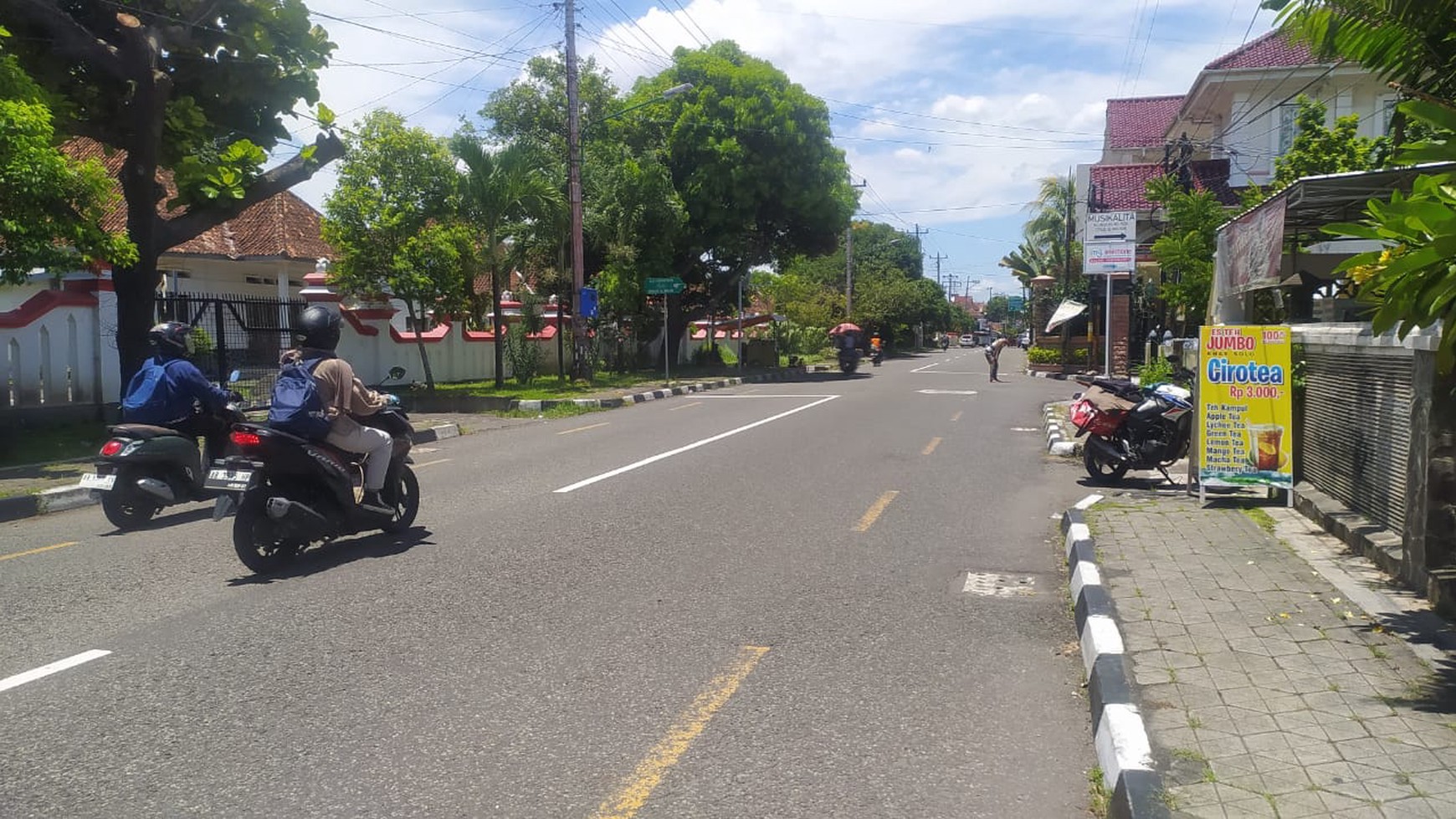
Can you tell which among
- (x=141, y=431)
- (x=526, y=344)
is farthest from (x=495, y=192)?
(x=141, y=431)

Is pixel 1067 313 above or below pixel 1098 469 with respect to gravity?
above

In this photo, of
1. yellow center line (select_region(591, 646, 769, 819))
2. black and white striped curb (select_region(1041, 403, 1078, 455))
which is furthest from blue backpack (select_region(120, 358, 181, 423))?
black and white striped curb (select_region(1041, 403, 1078, 455))

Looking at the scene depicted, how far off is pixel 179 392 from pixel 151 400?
227 millimetres

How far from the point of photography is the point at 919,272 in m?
97.1

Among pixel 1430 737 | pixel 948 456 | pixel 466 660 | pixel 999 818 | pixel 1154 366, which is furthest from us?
pixel 1154 366

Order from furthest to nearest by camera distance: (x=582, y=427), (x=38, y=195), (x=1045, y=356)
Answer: (x=1045, y=356) < (x=582, y=427) < (x=38, y=195)

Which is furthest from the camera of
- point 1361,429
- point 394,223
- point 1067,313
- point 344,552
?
point 1067,313

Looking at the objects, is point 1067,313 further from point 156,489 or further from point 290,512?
point 290,512

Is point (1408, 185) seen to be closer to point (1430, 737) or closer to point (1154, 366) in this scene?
point (1430, 737)

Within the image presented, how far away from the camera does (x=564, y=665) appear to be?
5.21 meters

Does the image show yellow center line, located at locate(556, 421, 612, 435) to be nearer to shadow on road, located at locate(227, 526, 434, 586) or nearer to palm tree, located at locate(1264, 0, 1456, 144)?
shadow on road, located at locate(227, 526, 434, 586)

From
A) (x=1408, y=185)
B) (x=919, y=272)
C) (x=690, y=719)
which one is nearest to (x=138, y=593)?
(x=690, y=719)

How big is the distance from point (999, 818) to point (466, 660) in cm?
276

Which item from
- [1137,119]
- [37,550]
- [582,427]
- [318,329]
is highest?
[1137,119]
